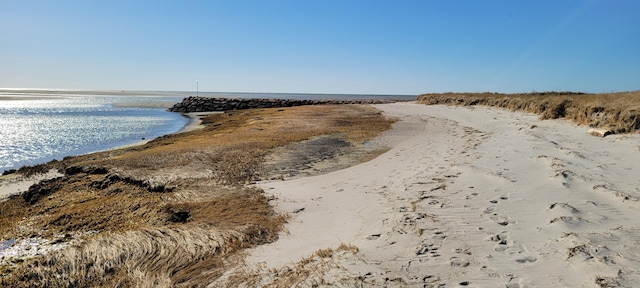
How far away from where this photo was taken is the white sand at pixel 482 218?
4.27 metres

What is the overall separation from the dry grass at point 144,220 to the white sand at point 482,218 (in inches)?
29.6

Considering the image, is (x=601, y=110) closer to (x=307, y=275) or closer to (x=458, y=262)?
(x=458, y=262)

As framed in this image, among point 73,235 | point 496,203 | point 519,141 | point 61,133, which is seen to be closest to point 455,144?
point 519,141

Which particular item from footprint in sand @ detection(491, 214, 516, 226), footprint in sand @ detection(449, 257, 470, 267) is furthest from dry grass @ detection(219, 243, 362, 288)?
footprint in sand @ detection(491, 214, 516, 226)

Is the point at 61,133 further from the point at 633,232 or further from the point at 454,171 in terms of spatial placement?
the point at 633,232

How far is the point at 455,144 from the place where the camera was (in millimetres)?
13938

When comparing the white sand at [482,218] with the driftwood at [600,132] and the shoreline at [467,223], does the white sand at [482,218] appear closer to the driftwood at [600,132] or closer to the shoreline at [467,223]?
the shoreline at [467,223]

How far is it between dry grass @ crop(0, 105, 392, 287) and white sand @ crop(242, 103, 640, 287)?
0.75 meters

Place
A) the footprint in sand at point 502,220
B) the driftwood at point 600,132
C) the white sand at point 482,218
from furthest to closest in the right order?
the driftwood at point 600,132
the footprint in sand at point 502,220
the white sand at point 482,218

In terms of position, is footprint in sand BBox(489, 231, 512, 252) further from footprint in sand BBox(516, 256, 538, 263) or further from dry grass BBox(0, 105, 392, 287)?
dry grass BBox(0, 105, 392, 287)

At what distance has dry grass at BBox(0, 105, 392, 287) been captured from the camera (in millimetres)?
5172

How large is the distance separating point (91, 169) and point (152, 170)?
8.07ft

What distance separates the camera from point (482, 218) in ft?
19.6

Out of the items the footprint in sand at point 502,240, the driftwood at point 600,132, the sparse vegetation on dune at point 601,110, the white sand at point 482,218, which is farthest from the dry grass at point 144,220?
the sparse vegetation on dune at point 601,110
